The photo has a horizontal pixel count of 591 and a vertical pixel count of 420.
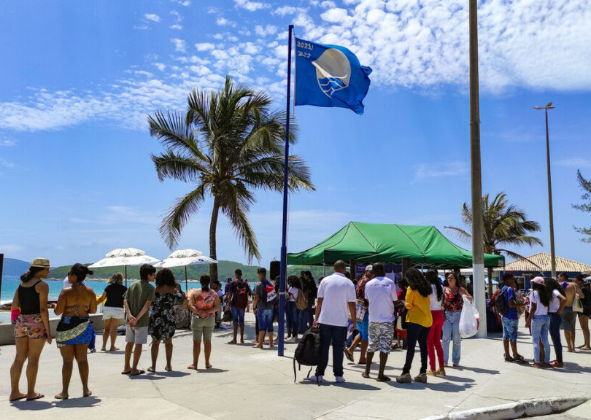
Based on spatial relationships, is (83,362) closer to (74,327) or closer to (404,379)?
(74,327)

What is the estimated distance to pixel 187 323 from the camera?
16.3m

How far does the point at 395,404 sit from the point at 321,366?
1.51 meters

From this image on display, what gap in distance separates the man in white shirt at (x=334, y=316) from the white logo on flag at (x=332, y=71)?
5.07 metres

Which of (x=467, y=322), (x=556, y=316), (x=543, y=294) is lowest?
(x=467, y=322)

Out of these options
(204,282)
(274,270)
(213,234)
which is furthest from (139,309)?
(213,234)

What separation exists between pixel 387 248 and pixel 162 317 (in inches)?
390

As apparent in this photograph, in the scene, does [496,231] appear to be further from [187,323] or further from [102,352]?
[102,352]

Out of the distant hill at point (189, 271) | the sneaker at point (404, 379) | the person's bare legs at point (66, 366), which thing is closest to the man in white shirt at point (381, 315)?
the sneaker at point (404, 379)

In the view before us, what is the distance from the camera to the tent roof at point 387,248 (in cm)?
1633

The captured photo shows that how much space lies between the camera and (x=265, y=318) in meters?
11.9

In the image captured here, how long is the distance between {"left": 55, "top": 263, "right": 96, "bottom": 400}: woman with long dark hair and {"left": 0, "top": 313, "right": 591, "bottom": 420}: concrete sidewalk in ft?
1.19

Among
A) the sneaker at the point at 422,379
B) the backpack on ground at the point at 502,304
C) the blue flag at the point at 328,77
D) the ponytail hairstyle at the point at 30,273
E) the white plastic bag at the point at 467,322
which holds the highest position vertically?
the blue flag at the point at 328,77

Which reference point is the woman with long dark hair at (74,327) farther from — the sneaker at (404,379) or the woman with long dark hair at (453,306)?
the woman with long dark hair at (453,306)

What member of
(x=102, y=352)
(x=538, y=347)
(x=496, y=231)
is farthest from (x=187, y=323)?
(x=496, y=231)
